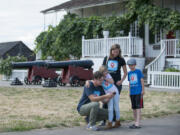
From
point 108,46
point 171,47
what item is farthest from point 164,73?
point 108,46

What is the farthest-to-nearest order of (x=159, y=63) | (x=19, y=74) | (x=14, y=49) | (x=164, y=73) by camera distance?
(x=14, y=49)
(x=19, y=74)
(x=159, y=63)
(x=164, y=73)

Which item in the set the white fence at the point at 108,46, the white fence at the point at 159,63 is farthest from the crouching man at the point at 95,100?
the white fence at the point at 108,46

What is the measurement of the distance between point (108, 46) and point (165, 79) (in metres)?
5.63

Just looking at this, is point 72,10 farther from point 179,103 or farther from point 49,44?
point 179,103

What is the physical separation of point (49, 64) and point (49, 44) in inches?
351

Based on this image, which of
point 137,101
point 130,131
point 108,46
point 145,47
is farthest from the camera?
point 145,47

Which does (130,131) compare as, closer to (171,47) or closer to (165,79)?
(165,79)

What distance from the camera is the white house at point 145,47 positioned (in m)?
19.5

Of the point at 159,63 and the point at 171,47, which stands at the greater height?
the point at 171,47

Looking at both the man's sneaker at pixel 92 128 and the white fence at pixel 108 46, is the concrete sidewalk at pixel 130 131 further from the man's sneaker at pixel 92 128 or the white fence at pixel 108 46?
the white fence at pixel 108 46

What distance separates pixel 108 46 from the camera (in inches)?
930

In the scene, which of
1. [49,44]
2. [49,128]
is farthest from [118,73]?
[49,44]

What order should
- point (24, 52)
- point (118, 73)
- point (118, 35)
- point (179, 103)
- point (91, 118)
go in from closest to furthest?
point (91, 118) < point (118, 73) < point (179, 103) < point (118, 35) < point (24, 52)

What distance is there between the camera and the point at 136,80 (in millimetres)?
7824
